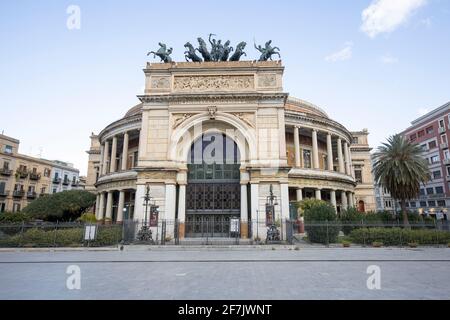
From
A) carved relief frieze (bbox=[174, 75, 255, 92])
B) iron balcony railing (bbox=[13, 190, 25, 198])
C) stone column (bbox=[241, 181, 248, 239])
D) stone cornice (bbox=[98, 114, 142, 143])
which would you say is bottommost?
stone column (bbox=[241, 181, 248, 239])

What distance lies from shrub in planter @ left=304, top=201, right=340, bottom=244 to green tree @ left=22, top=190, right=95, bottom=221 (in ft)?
88.6

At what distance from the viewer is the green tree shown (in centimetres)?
3177

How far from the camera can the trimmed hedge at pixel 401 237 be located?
19156mm

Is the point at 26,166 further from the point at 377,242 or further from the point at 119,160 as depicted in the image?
the point at 377,242

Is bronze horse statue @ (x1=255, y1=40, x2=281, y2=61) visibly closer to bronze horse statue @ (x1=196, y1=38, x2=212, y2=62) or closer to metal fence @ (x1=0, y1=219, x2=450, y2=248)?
bronze horse statue @ (x1=196, y1=38, x2=212, y2=62)

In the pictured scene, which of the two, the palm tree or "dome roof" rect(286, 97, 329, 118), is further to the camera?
"dome roof" rect(286, 97, 329, 118)

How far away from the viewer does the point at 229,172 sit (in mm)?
27047

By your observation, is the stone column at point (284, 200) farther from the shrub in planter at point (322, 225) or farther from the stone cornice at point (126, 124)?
the stone cornice at point (126, 124)

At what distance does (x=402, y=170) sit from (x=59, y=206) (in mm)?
36125

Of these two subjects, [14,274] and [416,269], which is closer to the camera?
[14,274]

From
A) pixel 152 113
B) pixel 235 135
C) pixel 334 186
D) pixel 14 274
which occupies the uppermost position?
pixel 152 113

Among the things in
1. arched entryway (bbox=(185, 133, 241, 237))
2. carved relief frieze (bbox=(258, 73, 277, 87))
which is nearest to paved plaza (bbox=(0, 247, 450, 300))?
arched entryway (bbox=(185, 133, 241, 237))
